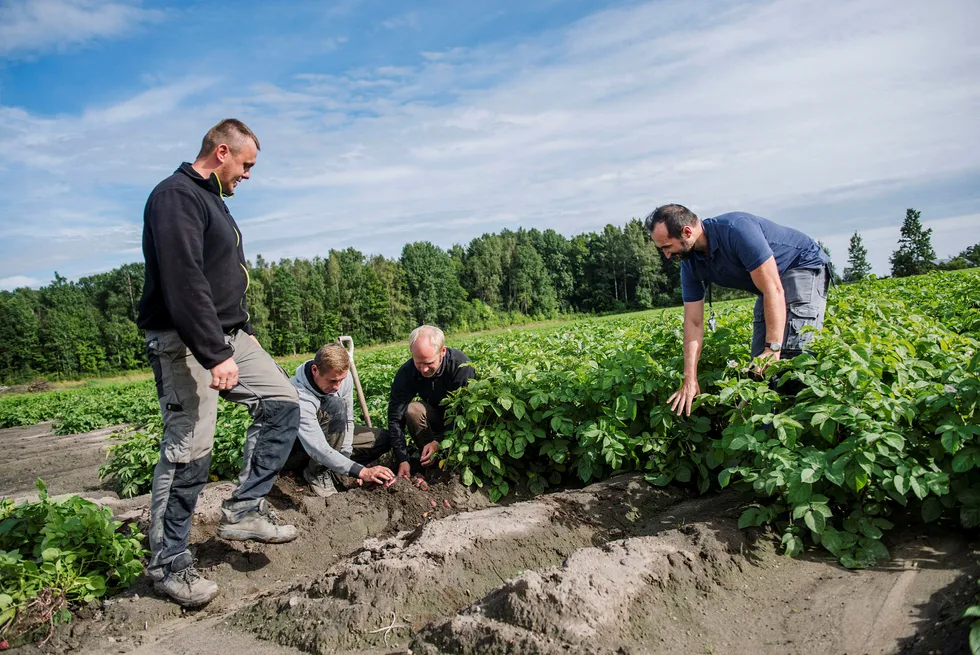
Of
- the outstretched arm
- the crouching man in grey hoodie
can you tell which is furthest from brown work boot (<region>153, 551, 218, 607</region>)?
the outstretched arm

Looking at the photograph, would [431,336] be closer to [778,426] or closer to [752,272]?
[752,272]

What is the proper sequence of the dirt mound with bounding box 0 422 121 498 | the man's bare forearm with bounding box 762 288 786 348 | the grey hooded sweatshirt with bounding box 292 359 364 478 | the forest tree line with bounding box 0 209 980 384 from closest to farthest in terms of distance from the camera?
the man's bare forearm with bounding box 762 288 786 348 < the grey hooded sweatshirt with bounding box 292 359 364 478 < the dirt mound with bounding box 0 422 121 498 < the forest tree line with bounding box 0 209 980 384

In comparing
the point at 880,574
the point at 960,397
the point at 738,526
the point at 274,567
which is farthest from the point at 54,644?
the point at 960,397

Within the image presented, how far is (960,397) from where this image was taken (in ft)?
8.32

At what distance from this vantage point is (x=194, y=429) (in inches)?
112

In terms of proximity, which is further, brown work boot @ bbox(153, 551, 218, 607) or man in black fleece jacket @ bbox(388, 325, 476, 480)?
man in black fleece jacket @ bbox(388, 325, 476, 480)

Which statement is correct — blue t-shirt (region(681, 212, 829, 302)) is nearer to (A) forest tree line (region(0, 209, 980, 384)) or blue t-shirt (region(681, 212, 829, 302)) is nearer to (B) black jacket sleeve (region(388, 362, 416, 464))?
(B) black jacket sleeve (region(388, 362, 416, 464))

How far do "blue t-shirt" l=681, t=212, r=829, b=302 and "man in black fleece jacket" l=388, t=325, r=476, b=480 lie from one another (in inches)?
67.4

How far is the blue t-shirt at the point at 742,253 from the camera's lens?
348cm

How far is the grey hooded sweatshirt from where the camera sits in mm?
4102

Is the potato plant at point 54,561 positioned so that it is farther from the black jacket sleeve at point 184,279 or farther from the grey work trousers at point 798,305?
the grey work trousers at point 798,305

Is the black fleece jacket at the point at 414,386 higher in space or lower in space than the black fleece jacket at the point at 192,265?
lower

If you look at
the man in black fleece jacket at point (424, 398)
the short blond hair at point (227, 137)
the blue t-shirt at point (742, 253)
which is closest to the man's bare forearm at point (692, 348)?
the blue t-shirt at point (742, 253)

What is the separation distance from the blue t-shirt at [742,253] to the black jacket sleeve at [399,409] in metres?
2.08
